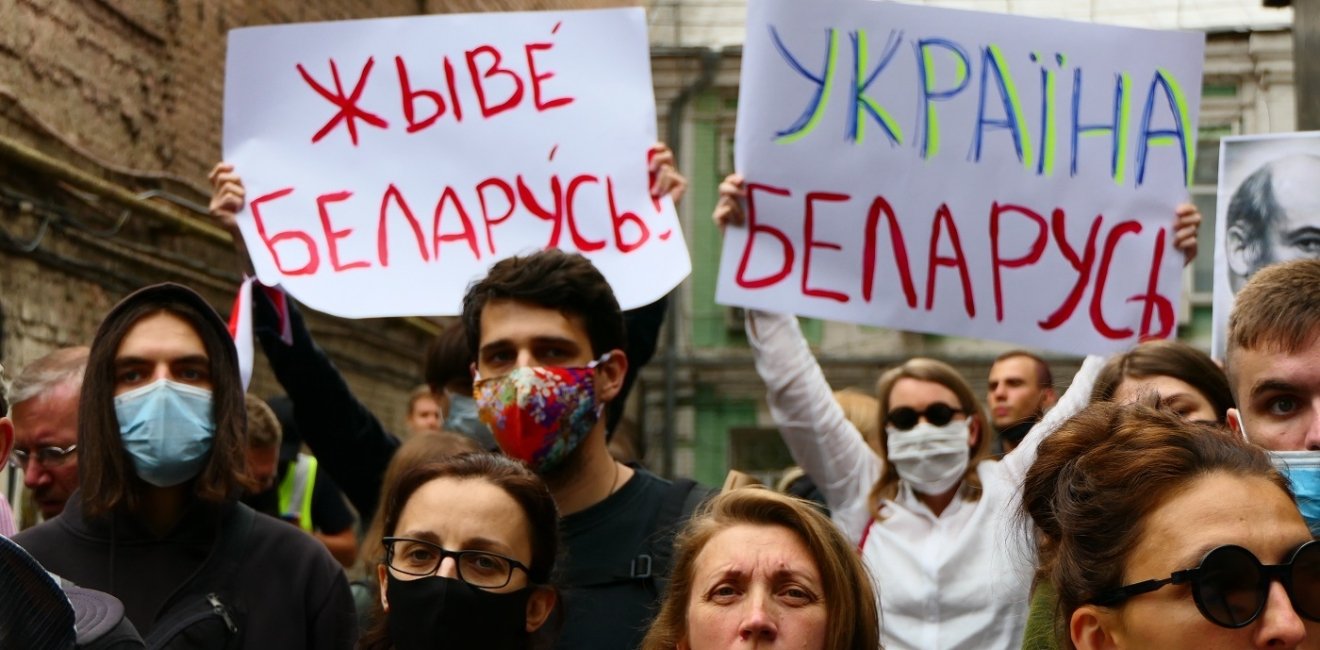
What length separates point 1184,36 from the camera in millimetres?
5082

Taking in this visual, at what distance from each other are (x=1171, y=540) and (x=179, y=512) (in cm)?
224

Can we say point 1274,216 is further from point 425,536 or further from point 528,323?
point 425,536

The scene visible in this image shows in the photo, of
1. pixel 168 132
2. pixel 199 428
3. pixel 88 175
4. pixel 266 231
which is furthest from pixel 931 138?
pixel 168 132

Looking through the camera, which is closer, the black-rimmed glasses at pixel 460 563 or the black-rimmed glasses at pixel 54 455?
the black-rimmed glasses at pixel 460 563

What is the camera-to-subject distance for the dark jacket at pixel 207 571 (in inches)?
145

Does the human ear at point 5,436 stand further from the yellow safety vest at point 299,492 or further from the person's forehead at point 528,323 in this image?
the yellow safety vest at point 299,492

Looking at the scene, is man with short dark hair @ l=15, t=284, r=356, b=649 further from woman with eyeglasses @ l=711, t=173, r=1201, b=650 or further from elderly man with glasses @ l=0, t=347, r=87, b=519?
woman with eyeglasses @ l=711, t=173, r=1201, b=650

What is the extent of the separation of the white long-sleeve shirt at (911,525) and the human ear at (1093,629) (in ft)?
4.94

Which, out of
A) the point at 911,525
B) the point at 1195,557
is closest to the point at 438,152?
the point at 911,525

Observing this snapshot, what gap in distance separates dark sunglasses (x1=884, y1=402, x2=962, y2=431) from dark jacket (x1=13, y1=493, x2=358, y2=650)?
1.65m

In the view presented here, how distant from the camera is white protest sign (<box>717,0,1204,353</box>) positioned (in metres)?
4.82

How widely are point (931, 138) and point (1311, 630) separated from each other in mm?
2741

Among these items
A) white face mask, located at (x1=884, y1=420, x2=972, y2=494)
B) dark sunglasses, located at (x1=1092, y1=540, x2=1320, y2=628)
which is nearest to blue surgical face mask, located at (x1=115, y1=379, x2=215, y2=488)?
white face mask, located at (x1=884, y1=420, x2=972, y2=494)

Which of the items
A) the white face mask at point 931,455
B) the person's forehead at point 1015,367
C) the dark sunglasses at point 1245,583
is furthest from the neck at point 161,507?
the person's forehead at point 1015,367
